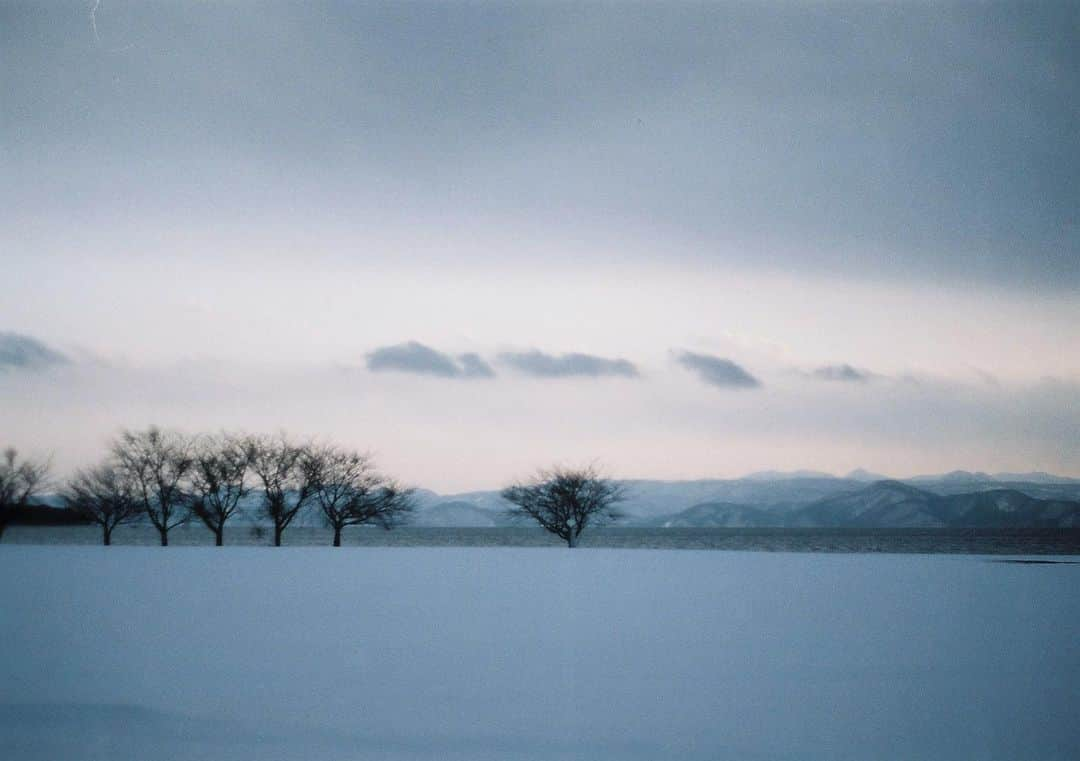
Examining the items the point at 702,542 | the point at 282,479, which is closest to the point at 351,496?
the point at 282,479

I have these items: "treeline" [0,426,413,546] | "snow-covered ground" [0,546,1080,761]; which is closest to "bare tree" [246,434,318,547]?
"treeline" [0,426,413,546]

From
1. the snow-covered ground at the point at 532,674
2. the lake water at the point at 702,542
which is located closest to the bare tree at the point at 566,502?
the lake water at the point at 702,542

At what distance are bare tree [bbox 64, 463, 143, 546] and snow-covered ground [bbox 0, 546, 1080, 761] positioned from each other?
155ft

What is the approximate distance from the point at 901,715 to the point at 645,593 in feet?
49.7

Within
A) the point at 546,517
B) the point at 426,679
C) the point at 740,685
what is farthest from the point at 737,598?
the point at 546,517

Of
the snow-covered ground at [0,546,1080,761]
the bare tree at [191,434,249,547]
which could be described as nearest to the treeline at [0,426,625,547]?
the bare tree at [191,434,249,547]

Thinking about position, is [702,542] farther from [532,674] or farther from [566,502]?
[532,674]

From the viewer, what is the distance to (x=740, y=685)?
515 inches

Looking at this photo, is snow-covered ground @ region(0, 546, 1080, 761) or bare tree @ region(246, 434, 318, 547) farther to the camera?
bare tree @ region(246, 434, 318, 547)

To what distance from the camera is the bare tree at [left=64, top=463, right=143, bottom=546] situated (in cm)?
6931

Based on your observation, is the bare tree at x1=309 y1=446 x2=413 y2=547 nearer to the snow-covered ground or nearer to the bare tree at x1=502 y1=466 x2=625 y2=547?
the bare tree at x1=502 y1=466 x2=625 y2=547

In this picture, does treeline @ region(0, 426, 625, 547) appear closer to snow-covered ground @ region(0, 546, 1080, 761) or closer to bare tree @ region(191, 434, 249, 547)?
bare tree @ region(191, 434, 249, 547)

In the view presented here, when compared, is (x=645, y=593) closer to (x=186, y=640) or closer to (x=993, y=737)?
(x=186, y=640)

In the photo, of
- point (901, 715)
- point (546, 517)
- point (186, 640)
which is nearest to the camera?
point (901, 715)
